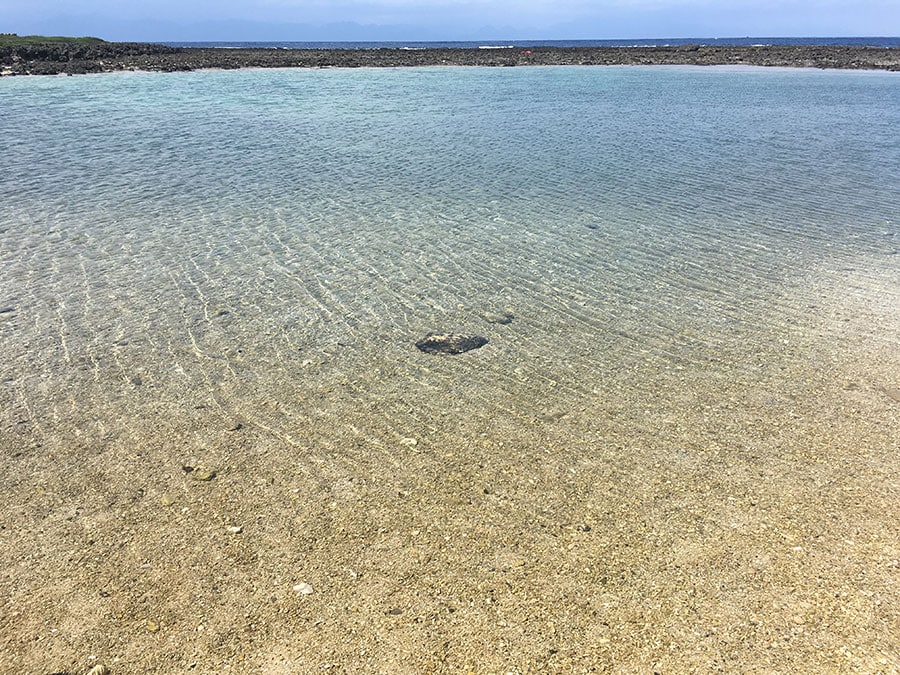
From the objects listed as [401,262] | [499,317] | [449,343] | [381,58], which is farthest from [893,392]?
[381,58]

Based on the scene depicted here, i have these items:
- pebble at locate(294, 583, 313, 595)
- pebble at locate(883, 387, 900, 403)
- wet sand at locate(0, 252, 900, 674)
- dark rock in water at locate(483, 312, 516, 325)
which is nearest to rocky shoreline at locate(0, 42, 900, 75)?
dark rock in water at locate(483, 312, 516, 325)

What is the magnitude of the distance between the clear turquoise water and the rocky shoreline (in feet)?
121

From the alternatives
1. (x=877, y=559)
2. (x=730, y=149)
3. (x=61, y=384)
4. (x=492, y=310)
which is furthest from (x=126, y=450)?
(x=730, y=149)

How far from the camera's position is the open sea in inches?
214

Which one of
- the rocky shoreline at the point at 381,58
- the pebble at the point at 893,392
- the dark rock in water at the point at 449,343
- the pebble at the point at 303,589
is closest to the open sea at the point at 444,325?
the pebble at the point at 893,392

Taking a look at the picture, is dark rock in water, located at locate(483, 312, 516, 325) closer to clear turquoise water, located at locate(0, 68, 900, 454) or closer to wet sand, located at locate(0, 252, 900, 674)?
clear turquoise water, located at locate(0, 68, 900, 454)

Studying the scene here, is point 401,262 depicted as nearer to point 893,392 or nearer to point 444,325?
point 444,325

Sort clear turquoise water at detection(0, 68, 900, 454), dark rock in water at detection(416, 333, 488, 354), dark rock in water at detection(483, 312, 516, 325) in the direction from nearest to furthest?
clear turquoise water at detection(0, 68, 900, 454), dark rock in water at detection(416, 333, 488, 354), dark rock in water at detection(483, 312, 516, 325)

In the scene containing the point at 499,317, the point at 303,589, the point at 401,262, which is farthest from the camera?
the point at 401,262

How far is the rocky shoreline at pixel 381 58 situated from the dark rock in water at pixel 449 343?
51.9 meters

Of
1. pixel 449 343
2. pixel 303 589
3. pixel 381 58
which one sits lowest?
pixel 303 589

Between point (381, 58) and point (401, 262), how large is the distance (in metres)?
66.4

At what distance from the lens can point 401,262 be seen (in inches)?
407

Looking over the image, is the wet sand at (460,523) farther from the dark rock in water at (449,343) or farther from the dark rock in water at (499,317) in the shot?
the dark rock in water at (499,317)
